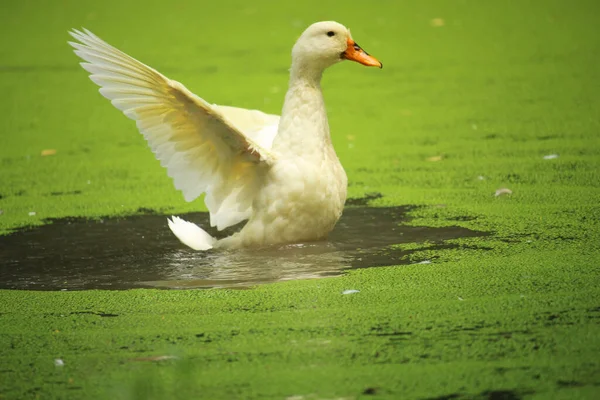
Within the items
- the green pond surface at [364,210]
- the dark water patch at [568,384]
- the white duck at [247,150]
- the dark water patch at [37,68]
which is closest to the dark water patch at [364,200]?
the green pond surface at [364,210]

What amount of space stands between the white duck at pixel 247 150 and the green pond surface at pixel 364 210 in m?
0.36

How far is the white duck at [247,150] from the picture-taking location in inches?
181

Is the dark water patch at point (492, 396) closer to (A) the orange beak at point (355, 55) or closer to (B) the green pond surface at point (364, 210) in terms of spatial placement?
(B) the green pond surface at point (364, 210)

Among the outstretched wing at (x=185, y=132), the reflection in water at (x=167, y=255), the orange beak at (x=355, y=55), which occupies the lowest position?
the reflection in water at (x=167, y=255)

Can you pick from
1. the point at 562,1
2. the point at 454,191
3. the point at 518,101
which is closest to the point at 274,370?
the point at 454,191

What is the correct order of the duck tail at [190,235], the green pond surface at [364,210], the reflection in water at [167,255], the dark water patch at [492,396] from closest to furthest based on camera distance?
the dark water patch at [492,396] → the green pond surface at [364,210] → the reflection in water at [167,255] → the duck tail at [190,235]

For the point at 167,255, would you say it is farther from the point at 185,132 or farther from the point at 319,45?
the point at 319,45

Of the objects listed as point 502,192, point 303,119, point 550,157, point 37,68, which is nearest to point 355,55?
point 303,119

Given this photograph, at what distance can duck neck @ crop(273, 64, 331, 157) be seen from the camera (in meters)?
4.77

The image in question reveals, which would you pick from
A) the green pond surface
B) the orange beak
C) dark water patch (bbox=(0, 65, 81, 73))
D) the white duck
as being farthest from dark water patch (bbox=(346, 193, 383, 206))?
dark water patch (bbox=(0, 65, 81, 73))

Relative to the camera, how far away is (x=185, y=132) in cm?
473

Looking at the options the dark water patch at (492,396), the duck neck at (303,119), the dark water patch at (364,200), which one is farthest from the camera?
the dark water patch at (364,200)

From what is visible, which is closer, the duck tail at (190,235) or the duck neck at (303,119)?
the duck neck at (303,119)

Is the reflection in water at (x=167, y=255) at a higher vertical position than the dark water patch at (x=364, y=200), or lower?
lower
